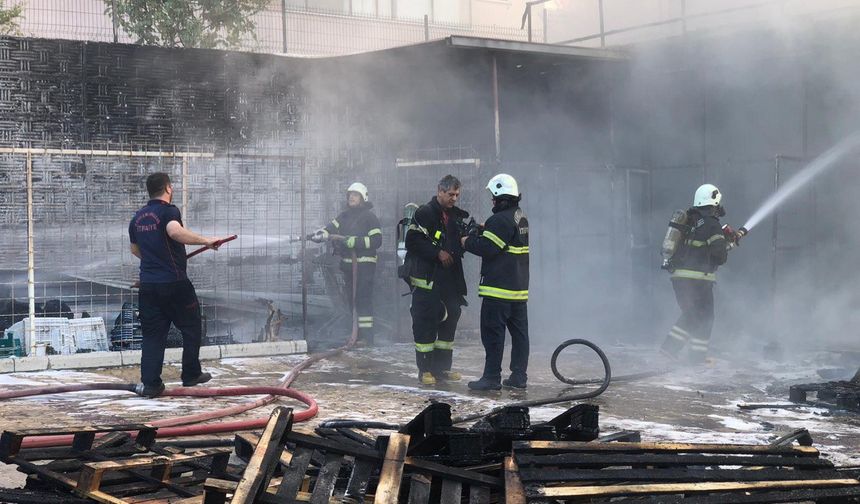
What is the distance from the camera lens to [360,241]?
1163 cm

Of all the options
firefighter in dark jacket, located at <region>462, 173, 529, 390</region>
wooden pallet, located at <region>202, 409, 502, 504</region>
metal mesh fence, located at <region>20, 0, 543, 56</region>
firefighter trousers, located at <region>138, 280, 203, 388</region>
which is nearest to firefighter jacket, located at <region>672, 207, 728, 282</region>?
firefighter in dark jacket, located at <region>462, 173, 529, 390</region>

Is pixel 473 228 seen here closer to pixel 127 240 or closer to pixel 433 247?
pixel 433 247

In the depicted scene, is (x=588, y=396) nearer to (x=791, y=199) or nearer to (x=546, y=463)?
(x=546, y=463)

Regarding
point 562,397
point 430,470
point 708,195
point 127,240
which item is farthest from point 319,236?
point 430,470

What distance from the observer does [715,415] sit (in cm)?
731

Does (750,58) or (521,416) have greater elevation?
(750,58)

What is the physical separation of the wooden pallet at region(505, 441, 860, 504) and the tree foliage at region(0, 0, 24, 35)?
16626 mm

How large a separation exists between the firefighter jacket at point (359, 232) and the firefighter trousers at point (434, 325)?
9.80 ft

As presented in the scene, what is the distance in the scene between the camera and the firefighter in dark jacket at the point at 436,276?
852cm

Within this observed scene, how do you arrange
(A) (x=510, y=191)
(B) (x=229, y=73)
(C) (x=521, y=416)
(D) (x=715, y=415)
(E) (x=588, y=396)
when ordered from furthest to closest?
1. (B) (x=229, y=73)
2. (A) (x=510, y=191)
3. (E) (x=588, y=396)
4. (D) (x=715, y=415)
5. (C) (x=521, y=416)

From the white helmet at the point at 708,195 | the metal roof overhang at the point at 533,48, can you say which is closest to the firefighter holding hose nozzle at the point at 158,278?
the metal roof overhang at the point at 533,48

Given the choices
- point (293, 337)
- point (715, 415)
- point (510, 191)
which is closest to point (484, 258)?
point (510, 191)

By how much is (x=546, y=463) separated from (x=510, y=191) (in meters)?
4.05

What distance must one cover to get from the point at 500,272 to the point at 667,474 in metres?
3.81
